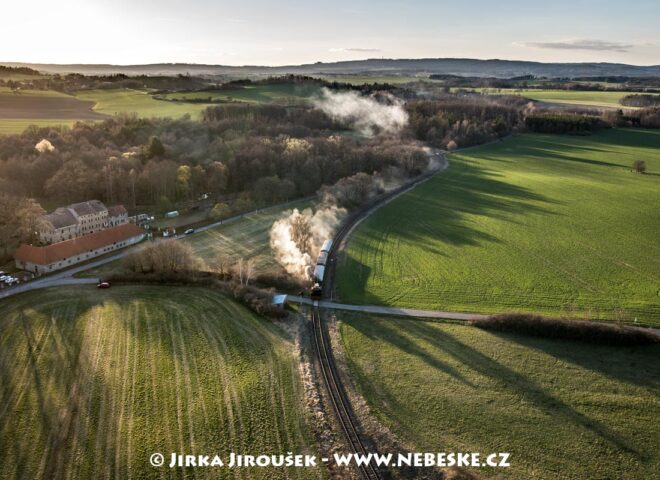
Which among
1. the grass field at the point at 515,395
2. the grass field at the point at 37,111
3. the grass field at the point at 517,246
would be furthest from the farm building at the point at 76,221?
the grass field at the point at 515,395

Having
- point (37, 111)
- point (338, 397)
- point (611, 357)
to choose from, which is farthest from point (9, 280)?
point (37, 111)

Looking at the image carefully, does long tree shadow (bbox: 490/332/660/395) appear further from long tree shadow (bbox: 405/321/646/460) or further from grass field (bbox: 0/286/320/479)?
grass field (bbox: 0/286/320/479)

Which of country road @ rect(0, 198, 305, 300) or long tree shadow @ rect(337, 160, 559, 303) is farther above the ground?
long tree shadow @ rect(337, 160, 559, 303)

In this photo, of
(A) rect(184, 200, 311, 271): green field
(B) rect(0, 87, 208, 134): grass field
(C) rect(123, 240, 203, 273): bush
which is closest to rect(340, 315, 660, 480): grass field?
(C) rect(123, 240, 203, 273): bush

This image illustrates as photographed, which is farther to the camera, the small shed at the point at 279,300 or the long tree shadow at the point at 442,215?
the long tree shadow at the point at 442,215

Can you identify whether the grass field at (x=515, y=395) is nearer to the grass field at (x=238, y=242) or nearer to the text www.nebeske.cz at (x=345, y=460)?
the text www.nebeske.cz at (x=345, y=460)
